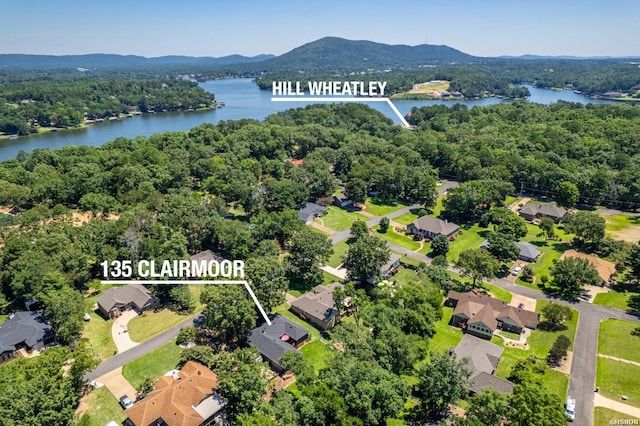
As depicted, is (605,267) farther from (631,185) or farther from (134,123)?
(134,123)

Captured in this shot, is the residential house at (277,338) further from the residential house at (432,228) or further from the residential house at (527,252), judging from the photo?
the residential house at (527,252)

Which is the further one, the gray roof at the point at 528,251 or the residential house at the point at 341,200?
the residential house at the point at 341,200

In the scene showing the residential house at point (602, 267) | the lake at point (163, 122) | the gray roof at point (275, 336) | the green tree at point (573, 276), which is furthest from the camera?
the lake at point (163, 122)

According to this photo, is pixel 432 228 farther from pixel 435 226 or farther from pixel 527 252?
pixel 527 252

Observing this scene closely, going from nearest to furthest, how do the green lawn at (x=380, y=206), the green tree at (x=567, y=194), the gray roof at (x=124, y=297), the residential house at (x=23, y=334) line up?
1. the residential house at (x=23, y=334)
2. the gray roof at (x=124, y=297)
3. the green tree at (x=567, y=194)
4. the green lawn at (x=380, y=206)

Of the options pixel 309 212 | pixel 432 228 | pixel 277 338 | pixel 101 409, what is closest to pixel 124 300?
pixel 101 409

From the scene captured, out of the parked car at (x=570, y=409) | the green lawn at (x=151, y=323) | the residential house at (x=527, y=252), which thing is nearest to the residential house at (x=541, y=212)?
the residential house at (x=527, y=252)

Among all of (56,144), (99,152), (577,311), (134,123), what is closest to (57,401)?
(577,311)

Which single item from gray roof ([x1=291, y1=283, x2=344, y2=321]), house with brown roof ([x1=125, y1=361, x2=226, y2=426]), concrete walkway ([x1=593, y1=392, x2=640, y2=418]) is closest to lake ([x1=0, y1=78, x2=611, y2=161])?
gray roof ([x1=291, y1=283, x2=344, y2=321])
